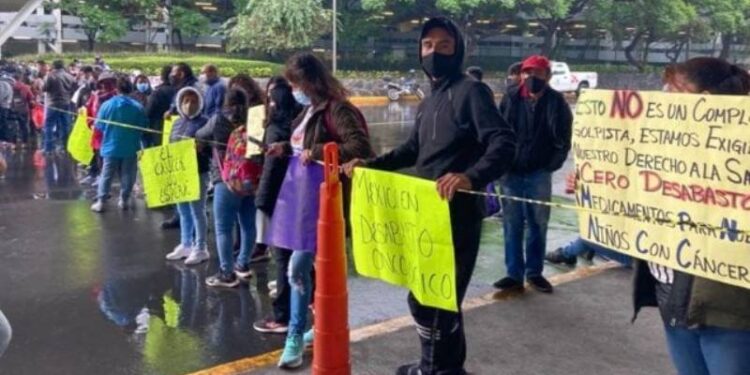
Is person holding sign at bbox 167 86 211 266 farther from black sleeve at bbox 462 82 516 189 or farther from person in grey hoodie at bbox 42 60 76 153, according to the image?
person in grey hoodie at bbox 42 60 76 153

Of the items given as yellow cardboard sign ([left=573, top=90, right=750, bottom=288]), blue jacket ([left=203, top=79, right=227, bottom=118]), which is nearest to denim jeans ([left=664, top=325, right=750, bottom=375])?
yellow cardboard sign ([left=573, top=90, right=750, bottom=288])

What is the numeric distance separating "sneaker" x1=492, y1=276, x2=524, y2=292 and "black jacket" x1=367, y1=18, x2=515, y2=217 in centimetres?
221

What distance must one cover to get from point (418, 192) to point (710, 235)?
1.40 m

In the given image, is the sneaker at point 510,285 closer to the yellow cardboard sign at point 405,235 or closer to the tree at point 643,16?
the yellow cardboard sign at point 405,235

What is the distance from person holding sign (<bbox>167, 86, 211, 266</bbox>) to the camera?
289 inches

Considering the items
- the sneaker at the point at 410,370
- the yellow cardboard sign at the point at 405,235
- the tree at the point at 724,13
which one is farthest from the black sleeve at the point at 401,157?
the tree at the point at 724,13

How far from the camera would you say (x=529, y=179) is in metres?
6.21

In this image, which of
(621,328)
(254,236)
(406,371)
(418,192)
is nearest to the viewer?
(418,192)

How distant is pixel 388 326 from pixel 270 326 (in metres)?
0.79

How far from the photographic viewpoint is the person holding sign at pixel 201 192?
289 inches

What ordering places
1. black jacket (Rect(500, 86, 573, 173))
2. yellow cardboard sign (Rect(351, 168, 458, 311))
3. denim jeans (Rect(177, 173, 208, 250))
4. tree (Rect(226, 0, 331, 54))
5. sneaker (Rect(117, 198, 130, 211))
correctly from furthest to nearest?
tree (Rect(226, 0, 331, 54)) < sneaker (Rect(117, 198, 130, 211)) < denim jeans (Rect(177, 173, 208, 250)) < black jacket (Rect(500, 86, 573, 173)) < yellow cardboard sign (Rect(351, 168, 458, 311))

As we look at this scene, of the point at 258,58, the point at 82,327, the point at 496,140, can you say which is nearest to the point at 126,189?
the point at 82,327

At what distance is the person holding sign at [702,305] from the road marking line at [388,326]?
7.89 feet

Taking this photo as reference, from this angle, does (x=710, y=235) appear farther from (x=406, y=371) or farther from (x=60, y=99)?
(x=60, y=99)
